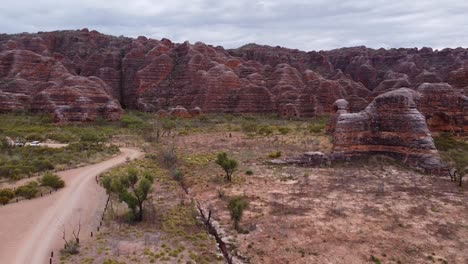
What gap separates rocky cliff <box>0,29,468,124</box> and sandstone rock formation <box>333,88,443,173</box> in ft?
140

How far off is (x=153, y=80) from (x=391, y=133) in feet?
223

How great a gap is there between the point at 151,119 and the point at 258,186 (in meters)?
49.4

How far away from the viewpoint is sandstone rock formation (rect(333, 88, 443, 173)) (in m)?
27.2

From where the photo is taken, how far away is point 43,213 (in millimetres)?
19234

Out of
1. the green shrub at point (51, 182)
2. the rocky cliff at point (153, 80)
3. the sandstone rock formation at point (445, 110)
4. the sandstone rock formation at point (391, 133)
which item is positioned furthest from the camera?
the rocky cliff at point (153, 80)

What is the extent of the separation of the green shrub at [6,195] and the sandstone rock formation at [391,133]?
2262cm

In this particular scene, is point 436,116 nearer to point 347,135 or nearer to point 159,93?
point 347,135

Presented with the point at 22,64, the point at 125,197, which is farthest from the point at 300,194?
the point at 22,64

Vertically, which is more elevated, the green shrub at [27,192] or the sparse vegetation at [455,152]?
the sparse vegetation at [455,152]

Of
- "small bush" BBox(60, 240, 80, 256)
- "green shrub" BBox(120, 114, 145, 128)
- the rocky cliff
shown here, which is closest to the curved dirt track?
"small bush" BBox(60, 240, 80, 256)

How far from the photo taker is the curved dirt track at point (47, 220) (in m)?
14.7

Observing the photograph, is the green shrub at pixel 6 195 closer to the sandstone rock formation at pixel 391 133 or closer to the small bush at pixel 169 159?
the small bush at pixel 169 159

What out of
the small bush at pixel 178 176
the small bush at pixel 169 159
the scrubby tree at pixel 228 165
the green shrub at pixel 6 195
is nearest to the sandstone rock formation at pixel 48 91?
the small bush at pixel 169 159

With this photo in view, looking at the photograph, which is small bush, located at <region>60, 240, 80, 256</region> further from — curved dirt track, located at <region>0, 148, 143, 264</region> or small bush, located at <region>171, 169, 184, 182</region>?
small bush, located at <region>171, 169, 184, 182</region>
